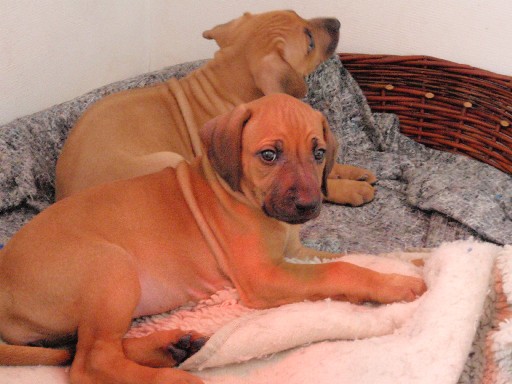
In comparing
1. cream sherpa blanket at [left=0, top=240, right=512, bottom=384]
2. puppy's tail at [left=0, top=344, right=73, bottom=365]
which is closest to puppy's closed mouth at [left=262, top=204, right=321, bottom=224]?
cream sherpa blanket at [left=0, top=240, right=512, bottom=384]

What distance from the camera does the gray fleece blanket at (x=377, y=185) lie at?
258 centimetres

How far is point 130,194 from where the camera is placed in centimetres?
198

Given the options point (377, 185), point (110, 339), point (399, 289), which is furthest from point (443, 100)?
point (110, 339)

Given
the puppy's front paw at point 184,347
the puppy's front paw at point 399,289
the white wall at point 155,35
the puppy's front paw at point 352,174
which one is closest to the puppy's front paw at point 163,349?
the puppy's front paw at point 184,347

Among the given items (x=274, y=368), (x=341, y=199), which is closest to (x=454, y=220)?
(x=341, y=199)

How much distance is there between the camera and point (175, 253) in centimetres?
196

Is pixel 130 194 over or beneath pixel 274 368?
over

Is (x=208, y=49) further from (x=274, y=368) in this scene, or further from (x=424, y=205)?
(x=274, y=368)

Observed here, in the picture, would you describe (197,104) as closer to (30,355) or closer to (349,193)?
(349,193)

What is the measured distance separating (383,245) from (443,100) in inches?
45.9

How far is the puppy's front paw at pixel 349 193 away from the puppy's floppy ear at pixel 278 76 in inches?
20.1

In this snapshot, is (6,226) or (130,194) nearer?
(130,194)

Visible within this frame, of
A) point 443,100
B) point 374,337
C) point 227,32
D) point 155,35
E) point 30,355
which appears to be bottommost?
point 30,355

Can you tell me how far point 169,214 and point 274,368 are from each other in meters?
0.60
